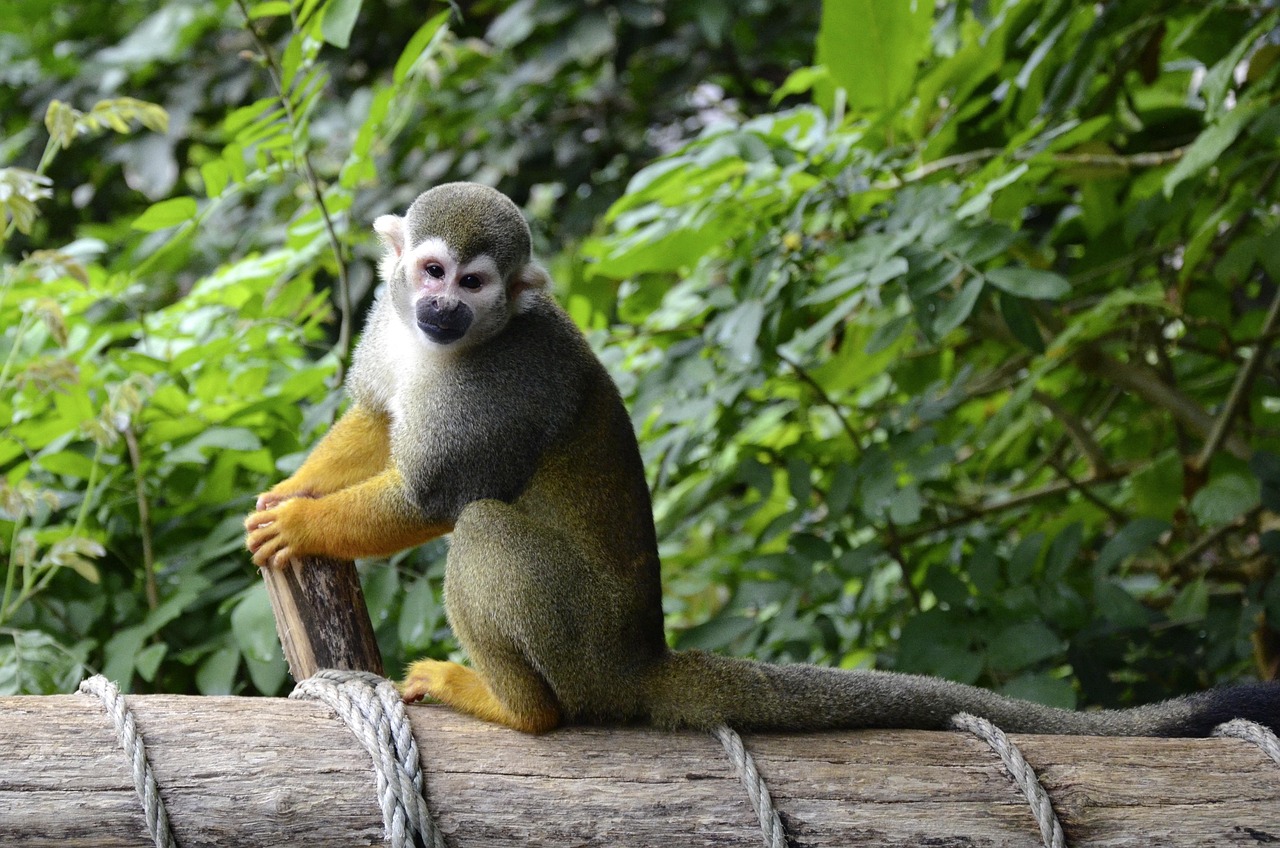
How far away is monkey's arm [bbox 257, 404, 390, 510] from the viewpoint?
2.50 metres

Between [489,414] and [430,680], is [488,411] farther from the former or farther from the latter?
[430,680]

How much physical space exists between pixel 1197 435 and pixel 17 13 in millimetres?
5170

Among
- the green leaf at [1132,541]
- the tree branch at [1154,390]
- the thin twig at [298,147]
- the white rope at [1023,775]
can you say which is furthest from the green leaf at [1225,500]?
the thin twig at [298,147]

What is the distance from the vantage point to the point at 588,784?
182 centimetres

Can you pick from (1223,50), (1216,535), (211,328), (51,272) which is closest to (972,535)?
(1216,535)

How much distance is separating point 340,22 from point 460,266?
611mm

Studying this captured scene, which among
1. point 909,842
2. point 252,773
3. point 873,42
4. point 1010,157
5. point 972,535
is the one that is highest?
point 873,42

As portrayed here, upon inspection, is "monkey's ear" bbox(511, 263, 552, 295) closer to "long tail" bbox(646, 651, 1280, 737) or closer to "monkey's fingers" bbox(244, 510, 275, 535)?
"monkey's fingers" bbox(244, 510, 275, 535)

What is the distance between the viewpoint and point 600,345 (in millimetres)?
3275

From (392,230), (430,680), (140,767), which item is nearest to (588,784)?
(430,680)

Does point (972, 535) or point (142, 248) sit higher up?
point (142, 248)

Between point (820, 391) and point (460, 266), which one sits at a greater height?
point (460, 266)

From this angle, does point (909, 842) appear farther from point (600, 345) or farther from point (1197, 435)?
point (1197, 435)

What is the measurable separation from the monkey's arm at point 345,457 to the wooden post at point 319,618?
0.26 metres
